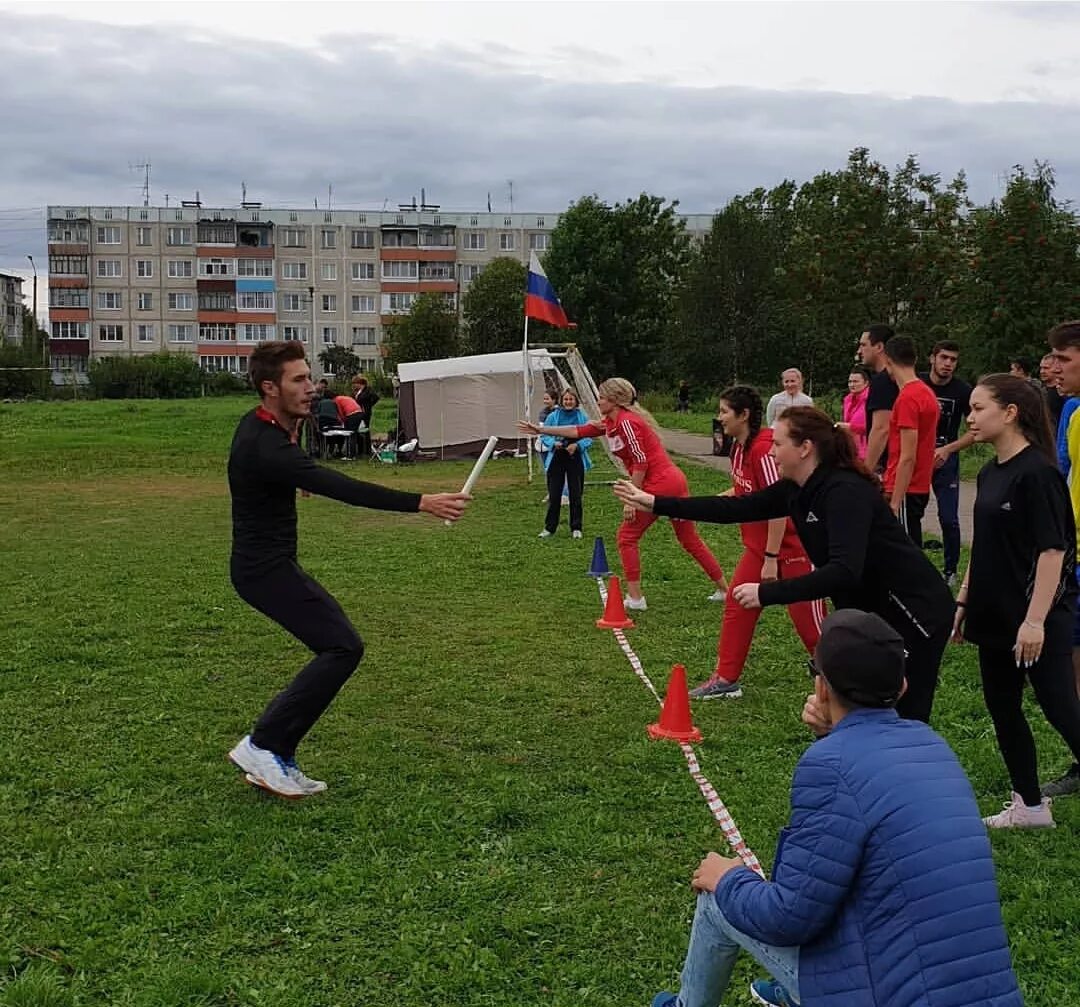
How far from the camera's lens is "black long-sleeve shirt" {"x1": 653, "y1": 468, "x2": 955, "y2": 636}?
432cm

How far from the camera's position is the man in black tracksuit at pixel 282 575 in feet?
17.2

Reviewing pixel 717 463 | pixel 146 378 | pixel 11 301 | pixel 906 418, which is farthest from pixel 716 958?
pixel 11 301

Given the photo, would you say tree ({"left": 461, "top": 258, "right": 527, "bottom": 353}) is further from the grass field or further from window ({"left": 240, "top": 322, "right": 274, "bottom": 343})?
the grass field

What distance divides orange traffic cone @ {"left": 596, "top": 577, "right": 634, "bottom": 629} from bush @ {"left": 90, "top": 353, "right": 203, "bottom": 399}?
220 ft

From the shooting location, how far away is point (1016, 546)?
467 cm

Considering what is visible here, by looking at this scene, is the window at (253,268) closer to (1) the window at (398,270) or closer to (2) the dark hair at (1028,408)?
(1) the window at (398,270)

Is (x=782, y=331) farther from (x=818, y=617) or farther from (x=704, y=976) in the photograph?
(x=704, y=976)

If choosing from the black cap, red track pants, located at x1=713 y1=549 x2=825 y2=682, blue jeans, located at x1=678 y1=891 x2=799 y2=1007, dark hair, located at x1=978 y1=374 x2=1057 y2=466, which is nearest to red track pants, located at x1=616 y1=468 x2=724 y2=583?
red track pants, located at x1=713 y1=549 x2=825 y2=682

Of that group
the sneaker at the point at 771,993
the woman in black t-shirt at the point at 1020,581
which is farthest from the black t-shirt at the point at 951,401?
the sneaker at the point at 771,993

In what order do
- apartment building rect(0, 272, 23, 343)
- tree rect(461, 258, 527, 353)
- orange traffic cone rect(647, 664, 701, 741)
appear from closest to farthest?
orange traffic cone rect(647, 664, 701, 741)
tree rect(461, 258, 527, 353)
apartment building rect(0, 272, 23, 343)

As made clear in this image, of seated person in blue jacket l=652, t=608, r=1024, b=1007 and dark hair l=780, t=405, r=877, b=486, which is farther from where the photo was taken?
dark hair l=780, t=405, r=877, b=486

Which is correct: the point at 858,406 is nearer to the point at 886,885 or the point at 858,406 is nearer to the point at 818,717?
the point at 818,717

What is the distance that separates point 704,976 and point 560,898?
1411mm

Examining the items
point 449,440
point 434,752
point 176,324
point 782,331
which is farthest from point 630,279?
point 176,324
